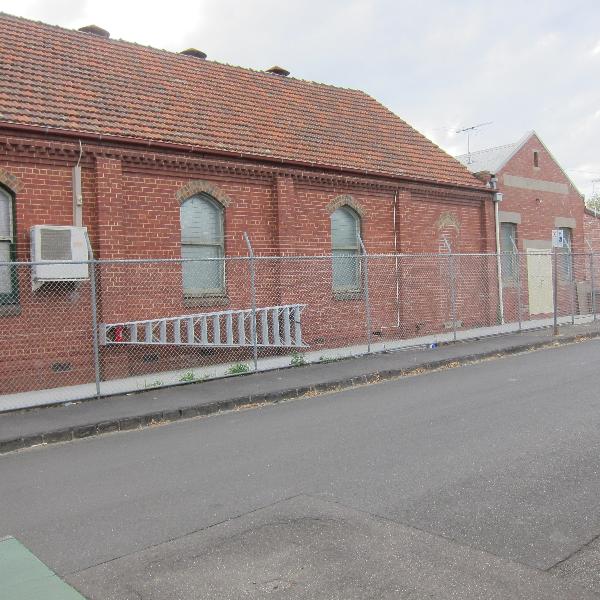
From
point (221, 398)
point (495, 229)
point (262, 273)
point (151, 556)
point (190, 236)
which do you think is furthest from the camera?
point (495, 229)

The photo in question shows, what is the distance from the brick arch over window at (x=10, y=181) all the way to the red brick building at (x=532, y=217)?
41.4ft

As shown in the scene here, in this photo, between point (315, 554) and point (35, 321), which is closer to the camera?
point (315, 554)

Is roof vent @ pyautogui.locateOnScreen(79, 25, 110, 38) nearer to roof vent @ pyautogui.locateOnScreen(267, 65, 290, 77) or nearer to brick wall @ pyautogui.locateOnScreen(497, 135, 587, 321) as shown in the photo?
roof vent @ pyautogui.locateOnScreen(267, 65, 290, 77)

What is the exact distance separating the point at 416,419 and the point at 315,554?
3854mm

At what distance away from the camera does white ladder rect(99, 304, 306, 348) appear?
11.2 meters

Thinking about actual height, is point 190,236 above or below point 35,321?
above

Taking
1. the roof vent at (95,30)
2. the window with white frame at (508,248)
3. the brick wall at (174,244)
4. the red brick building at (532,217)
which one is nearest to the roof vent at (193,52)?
the roof vent at (95,30)

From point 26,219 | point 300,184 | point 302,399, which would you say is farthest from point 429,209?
point 26,219

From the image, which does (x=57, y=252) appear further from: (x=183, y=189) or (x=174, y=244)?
(x=183, y=189)

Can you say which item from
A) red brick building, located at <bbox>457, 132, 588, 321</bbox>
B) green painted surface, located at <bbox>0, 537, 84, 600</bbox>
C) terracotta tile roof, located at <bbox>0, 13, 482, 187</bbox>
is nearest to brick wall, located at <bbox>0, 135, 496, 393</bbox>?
terracotta tile roof, located at <bbox>0, 13, 482, 187</bbox>

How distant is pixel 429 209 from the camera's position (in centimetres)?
1681

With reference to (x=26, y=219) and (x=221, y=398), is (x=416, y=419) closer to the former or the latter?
(x=221, y=398)

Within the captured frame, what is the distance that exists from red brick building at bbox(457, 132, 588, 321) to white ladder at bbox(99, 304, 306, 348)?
765 centimetres

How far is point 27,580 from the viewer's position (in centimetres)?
373
